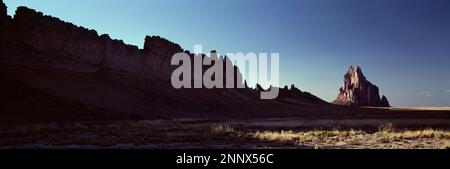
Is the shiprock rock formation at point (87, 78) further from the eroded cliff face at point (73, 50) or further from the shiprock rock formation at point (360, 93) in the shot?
the shiprock rock formation at point (360, 93)

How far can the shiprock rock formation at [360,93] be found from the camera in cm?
15050

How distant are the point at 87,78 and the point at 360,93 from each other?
105971 mm

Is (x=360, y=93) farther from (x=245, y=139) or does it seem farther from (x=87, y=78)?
(x=245, y=139)

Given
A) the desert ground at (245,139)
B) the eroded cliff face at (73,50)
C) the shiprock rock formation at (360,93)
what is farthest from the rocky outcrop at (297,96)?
the desert ground at (245,139)

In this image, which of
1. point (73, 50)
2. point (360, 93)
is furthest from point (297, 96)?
point (73, 50)

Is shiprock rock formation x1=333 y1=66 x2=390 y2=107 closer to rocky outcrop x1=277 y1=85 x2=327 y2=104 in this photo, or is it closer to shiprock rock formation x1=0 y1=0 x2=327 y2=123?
rocky outcrop x1=277 y1=85 x2=327 y2=104

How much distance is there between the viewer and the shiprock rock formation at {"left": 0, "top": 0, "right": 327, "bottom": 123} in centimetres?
5144

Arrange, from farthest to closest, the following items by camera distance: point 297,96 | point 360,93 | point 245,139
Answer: point 360,93 → point 297,96 → point 245,139

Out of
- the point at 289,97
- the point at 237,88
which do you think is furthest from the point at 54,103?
the point at 289,97

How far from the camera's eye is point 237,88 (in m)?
110

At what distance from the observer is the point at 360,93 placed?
152 meters
